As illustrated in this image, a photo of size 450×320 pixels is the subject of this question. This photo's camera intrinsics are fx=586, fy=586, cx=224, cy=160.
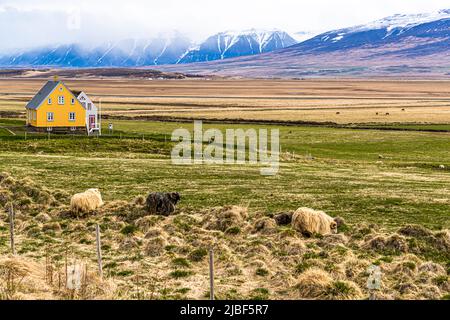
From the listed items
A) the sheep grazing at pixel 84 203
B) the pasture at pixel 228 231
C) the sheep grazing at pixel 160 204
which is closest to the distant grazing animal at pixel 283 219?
the pasture at pixel 228 231

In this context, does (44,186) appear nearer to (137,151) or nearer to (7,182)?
(7,182)

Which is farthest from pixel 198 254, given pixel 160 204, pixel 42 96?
pixel 42 96

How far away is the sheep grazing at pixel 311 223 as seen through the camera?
23734 mm

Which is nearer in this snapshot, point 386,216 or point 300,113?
point 386,216

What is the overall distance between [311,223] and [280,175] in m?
18.0

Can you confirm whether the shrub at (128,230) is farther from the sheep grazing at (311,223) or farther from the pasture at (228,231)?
the sheep grazing at (311,223)

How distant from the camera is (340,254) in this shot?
20547 mm

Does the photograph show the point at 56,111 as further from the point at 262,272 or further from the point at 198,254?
the point at 262,272

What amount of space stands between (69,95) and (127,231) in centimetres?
5819

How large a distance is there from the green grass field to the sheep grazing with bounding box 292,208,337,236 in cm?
335

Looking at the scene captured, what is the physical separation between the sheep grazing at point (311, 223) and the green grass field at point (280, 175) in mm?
3346

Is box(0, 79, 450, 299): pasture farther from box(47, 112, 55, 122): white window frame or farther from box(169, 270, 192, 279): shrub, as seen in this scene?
box(47, 112, 55, 122): white window frame

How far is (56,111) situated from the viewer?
77562 mm
